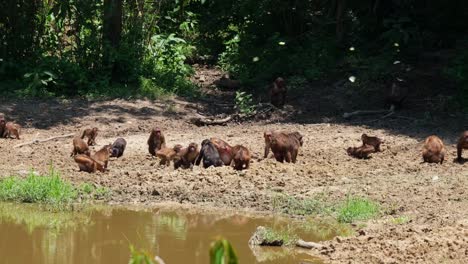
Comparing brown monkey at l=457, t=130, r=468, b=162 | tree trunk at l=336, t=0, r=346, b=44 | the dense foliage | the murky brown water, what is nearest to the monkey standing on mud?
the dense foliage

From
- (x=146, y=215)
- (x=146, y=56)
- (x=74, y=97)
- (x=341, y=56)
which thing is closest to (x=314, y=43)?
(x=341, y=56)

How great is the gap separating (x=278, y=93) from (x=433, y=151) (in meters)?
4.97

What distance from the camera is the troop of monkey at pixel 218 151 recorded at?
12484mm

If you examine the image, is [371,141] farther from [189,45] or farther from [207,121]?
[189,45]

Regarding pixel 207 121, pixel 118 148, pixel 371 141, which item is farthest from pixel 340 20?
pixel 118 148

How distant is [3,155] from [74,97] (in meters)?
4.58

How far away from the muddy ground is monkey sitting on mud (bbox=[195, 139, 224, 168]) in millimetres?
225

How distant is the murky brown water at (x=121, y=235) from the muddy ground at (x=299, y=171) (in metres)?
0.56

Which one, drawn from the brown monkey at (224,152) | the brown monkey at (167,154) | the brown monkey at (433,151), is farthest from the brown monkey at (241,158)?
the brown monkey at (433,151)

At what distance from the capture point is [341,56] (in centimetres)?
1983

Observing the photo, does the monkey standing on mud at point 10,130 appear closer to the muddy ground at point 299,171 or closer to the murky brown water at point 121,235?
the muddy ground at point 299,171

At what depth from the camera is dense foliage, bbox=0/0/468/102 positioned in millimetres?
18578

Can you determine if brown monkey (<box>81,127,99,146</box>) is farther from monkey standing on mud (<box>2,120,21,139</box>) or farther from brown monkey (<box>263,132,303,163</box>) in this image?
brown monkey (<box>263,132,303,163</box>)

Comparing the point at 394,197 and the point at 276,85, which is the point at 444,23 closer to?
the point at 276,85
